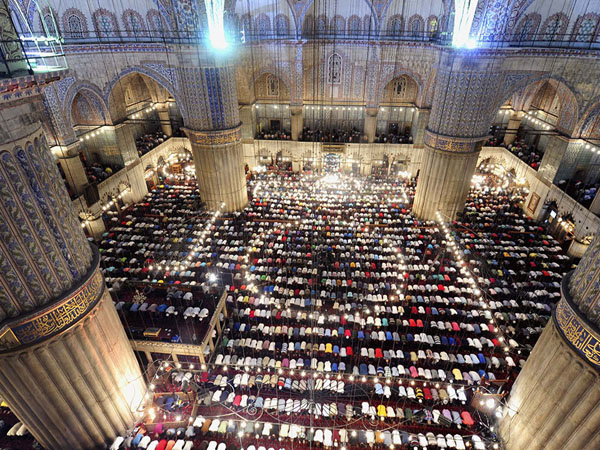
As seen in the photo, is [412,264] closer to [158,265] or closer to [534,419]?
[534,419]

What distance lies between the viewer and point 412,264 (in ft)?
47.6

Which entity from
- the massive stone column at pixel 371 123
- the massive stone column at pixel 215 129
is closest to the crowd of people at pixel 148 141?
the massive stone column at pixel 215 129

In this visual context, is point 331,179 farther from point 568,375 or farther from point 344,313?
point 568,375

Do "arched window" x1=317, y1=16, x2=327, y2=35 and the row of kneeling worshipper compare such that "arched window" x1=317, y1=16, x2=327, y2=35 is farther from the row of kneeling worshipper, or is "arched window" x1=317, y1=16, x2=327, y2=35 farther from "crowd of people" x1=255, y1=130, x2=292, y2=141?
the row of kneeling worshipper

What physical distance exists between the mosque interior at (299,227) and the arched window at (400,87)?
260mm

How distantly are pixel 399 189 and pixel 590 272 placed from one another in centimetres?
1512

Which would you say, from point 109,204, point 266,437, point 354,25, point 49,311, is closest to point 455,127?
point 354,25

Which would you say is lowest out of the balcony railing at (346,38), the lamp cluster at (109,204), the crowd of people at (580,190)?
the lamp cluster at (109,204)

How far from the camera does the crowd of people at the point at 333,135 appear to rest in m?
22.1

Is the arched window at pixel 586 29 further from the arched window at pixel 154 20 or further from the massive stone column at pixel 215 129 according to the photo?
the arched window at pixel 154 20

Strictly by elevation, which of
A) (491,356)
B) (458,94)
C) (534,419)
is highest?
(458,94)

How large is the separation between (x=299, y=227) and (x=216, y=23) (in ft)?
32.2

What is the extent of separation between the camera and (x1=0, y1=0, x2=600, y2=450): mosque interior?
636 cm

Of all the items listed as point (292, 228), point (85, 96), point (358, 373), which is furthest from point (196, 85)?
point (358, 373)
